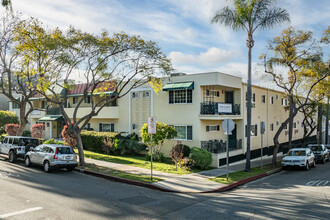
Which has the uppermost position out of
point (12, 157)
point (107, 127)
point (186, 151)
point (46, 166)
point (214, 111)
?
point (214, 111)

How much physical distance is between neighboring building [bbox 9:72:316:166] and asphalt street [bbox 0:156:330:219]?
7.47 m

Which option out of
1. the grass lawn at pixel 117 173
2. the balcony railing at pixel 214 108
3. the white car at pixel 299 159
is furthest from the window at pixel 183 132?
the white car at pixel 299 159

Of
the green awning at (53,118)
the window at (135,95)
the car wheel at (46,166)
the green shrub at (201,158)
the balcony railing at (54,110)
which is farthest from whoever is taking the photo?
Result: the balcony railing at (54,110)

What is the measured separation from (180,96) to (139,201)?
12535 mm

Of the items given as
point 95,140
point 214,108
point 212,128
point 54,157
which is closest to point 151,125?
point 54,157

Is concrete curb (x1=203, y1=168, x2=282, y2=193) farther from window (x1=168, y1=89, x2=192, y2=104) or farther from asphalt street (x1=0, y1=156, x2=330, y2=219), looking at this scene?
window (x1=168, y1=89, x2=192, y2=104)

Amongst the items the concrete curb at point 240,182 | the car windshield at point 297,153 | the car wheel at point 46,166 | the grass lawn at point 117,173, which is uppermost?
the car windshield at point 297,153

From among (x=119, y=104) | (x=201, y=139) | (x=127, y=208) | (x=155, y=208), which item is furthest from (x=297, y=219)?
(x=119, y=104)

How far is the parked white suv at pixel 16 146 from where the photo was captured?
17.7 meters

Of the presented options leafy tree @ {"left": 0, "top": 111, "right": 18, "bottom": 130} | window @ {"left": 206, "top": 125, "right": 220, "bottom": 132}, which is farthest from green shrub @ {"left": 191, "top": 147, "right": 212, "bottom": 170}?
leafy tree @ {"left": 0, "top": 111, "right": 18, "bottom": 130}

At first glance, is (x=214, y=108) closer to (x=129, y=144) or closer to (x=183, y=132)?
(x=183, y=132)

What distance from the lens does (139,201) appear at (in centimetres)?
994

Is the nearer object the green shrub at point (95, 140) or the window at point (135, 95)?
the green shrub at point (95, 140)

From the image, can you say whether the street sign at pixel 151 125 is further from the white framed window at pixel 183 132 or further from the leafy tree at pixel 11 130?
the leafy tree at pixel 11 130
